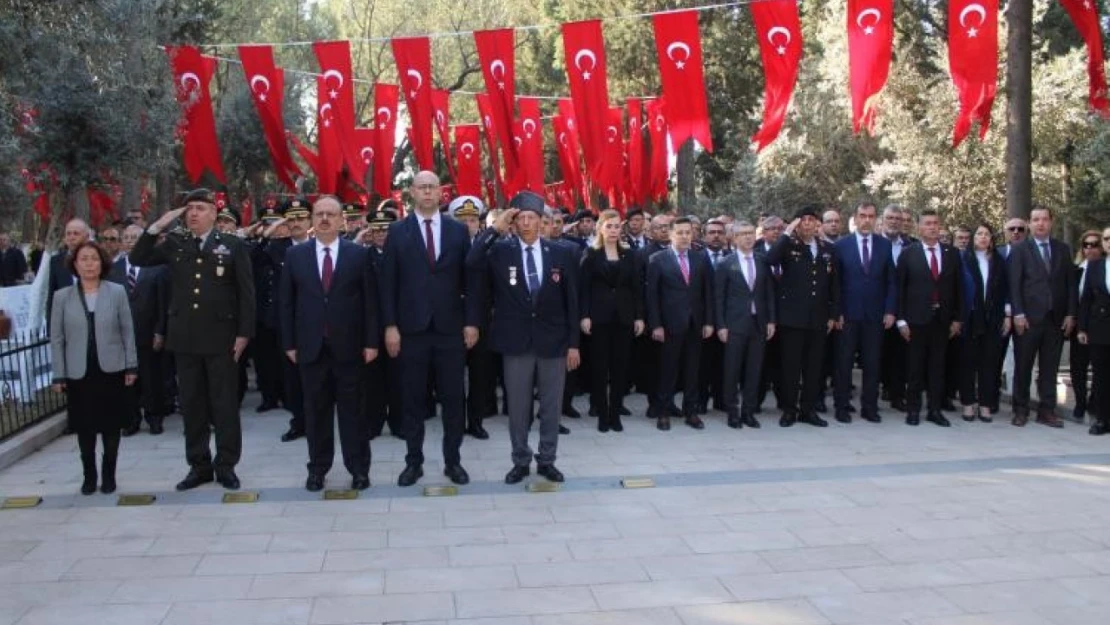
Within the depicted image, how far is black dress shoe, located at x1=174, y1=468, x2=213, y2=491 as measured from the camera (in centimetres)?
633

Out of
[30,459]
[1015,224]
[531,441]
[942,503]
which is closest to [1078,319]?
[1015,224]

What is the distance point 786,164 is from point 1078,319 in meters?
17.9

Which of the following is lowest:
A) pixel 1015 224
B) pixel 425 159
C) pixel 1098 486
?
pixel 1098 486

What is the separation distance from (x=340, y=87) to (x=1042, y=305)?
29.7 ft

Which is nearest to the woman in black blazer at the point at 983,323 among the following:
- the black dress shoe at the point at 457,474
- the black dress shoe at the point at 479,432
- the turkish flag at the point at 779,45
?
the turkish flag at the point at 779,45

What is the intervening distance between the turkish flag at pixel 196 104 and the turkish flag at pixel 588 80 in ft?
16.0

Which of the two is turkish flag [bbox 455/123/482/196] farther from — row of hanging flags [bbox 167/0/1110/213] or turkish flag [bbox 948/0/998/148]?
turkish flag [bbox 948/0/998/148]

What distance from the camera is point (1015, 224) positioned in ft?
28.8

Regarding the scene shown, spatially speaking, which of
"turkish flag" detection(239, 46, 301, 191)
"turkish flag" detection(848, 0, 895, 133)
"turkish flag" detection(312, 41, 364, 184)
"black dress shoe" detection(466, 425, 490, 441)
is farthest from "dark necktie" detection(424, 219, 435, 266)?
"turkish flag" detection(239, 46, 301, 191)

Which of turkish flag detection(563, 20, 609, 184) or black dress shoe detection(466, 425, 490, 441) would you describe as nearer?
black dress shoe detection(466, 425, 490, 441)

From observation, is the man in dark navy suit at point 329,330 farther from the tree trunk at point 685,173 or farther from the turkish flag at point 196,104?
the tree trunk at point 685,173

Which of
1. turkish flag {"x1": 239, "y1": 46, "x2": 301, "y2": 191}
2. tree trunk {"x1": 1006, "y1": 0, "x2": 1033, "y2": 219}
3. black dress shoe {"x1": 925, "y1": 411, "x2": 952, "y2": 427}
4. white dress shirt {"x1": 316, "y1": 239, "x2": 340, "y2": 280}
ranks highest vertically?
turkish flag {"x1": 239, "y1": 46, "x2": 301, "y2": 191}

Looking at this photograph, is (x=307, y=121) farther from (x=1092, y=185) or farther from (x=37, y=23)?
(x=1092, y=185)

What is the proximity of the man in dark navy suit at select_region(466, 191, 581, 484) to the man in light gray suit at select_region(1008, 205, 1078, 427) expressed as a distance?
176 inches
